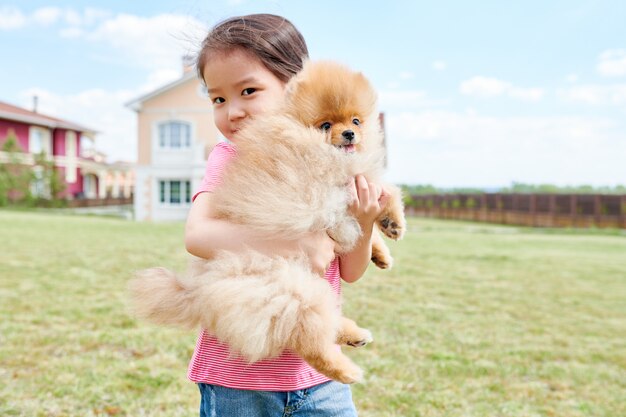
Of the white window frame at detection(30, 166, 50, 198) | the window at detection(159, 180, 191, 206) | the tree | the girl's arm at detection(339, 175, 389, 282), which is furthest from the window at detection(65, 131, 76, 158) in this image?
the girl's arm at detection(339, 175, 389, 282)

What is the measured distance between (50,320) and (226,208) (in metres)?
5.30

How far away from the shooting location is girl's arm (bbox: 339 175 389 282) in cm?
174

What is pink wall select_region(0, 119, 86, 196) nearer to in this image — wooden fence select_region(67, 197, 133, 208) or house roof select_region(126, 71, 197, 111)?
wooden fence select_region(67, 197, 133, 208)

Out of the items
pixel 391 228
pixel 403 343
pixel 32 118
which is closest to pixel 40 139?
pixel 32 118

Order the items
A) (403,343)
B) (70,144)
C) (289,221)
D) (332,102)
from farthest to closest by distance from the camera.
Answer: (70,144) → (403,343) → (332,102) → (289,221)

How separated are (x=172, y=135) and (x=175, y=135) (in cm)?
15

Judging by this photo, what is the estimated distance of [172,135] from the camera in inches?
1054

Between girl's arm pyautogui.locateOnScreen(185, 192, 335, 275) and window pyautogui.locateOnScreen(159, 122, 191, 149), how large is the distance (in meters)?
25.8

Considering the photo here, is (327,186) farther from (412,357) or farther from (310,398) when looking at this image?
(412,357)

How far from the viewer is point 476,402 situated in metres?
4.30

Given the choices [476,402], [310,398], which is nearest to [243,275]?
[310,398]

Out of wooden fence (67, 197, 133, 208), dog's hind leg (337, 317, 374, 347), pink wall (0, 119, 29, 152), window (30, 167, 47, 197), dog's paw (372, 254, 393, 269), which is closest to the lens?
dog's hind leg (337, 317, 374, 347)

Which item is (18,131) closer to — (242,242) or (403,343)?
(403,343)

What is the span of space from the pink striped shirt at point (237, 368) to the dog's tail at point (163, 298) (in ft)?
0.69
